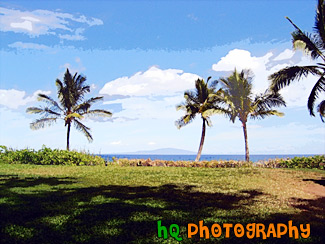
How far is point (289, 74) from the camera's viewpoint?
18906 mm

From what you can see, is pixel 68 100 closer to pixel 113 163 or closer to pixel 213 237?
pixel 113 163

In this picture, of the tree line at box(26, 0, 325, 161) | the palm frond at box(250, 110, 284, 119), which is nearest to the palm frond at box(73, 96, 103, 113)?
the tree line at box(26, 0, 325, 161)

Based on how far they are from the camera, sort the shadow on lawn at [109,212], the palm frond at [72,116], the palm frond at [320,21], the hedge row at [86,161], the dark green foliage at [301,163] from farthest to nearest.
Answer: the palm frond at [72,116] < the hedge row at [86,161] < the dark green foliage at [301,163] < the palm frond at [320,21] < the shadow on lawn at [109,212]

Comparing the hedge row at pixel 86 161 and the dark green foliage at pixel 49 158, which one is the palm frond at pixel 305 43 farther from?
the dark green foliage at pixel 49 158

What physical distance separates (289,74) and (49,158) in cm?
2010

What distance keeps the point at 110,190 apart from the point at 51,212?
3665mm

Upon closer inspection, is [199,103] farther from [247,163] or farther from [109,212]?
[109,212]

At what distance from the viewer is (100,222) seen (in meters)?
6.67

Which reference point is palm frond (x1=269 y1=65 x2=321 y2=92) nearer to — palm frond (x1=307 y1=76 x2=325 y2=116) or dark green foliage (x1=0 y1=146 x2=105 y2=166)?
palm frond (x1=307 y1=76 x2=325 y2=116)

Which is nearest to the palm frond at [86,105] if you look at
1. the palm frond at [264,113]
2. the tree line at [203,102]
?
the tree line at [203,102]

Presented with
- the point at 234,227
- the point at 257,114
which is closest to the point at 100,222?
the point at 234,227

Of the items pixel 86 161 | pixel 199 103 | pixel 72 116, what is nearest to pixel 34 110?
pixel 72 116

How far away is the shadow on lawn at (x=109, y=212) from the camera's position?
5.93m

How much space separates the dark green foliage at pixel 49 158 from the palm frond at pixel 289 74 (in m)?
15.8
